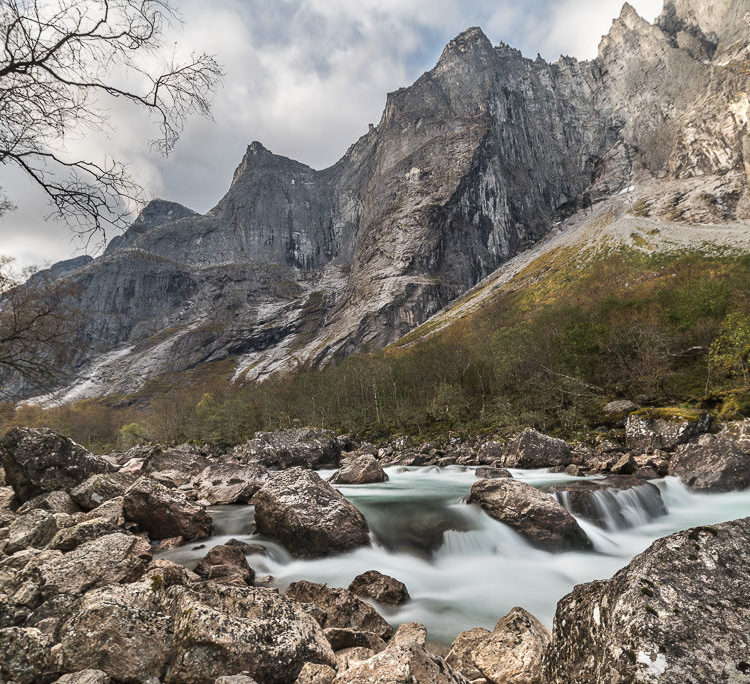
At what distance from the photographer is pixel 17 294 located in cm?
1120

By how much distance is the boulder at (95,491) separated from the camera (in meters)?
13.0

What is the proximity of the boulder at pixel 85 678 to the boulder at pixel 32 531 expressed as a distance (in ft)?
21.7

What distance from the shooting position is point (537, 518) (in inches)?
498

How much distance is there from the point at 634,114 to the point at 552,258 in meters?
106

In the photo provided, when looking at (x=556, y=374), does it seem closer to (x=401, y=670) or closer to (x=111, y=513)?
(x=111, y=513)

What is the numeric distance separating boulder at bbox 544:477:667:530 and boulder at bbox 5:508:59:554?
16461 mm

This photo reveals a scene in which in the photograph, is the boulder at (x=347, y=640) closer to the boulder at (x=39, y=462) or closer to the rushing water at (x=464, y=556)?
→ the rushing water at (x=464, y=556)

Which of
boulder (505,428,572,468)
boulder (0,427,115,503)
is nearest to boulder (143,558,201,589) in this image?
boulder (0,427,115,503)

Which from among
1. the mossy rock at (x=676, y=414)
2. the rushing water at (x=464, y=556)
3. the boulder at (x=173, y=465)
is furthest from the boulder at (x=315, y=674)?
the mossy rock at (x=676, y=414)

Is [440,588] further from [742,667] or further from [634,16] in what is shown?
[634,16]

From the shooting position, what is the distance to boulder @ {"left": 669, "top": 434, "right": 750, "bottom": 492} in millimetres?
16875

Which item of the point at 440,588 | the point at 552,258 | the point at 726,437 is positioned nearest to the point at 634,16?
the point at 552,258

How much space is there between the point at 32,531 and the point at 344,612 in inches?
317

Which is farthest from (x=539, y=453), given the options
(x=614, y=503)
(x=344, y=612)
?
(x=344, y=612)
